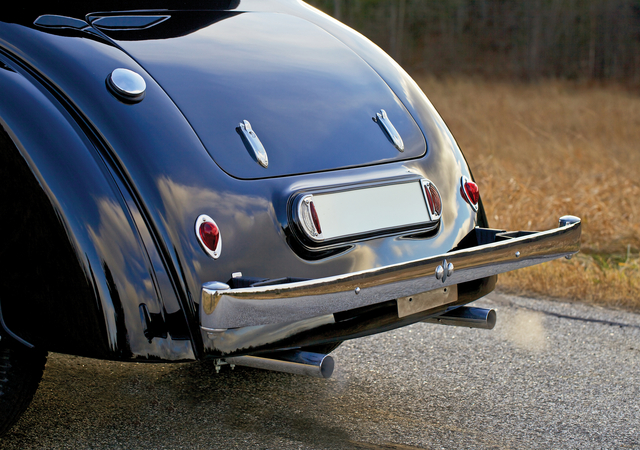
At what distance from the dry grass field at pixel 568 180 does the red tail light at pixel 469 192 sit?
6.02ft

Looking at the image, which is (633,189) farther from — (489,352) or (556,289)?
(489,352)

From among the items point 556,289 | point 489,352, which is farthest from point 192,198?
point 556,289

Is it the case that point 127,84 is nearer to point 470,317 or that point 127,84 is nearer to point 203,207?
point 203,207

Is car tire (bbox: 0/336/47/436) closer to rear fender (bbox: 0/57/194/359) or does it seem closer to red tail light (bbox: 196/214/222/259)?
rear fender (bbox: 0/57/194/359)

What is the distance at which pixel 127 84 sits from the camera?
2.06m

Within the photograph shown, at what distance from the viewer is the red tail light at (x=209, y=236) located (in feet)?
6.43

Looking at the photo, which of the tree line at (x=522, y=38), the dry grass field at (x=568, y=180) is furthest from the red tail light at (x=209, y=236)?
the tree line at (x=522, y=38)

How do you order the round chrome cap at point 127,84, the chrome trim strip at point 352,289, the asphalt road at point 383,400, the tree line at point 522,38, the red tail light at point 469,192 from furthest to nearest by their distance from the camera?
the tree line at point 522,38 → the red tail light at point 469,192 → the asphalt road at point 383,400 → the round chrome cap at point 127,84 → the chrome trim strip at point 352,289

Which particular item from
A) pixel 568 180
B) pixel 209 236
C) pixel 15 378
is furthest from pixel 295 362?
pixel 568 180

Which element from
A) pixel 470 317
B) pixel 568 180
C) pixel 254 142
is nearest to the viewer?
pixel 254 142

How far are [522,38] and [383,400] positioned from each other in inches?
731

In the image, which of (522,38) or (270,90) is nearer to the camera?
(270,90)

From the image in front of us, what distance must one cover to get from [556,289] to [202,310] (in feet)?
9.54

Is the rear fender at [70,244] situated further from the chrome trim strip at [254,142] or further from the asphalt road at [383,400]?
the asphalt road at [383,400]
